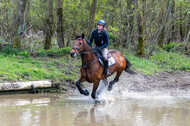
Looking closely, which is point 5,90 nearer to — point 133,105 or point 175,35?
point 133,105

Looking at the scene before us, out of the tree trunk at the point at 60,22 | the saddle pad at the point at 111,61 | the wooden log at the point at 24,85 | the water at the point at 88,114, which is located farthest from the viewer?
the tree trunk at the point at 60,22

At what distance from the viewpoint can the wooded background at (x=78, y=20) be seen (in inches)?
599

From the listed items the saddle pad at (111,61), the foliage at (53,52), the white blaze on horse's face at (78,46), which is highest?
the white blaze on horse's face at (78,46)

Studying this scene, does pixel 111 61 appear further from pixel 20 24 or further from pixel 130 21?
pixel 130 21

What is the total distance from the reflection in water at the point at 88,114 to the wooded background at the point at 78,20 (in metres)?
7.50

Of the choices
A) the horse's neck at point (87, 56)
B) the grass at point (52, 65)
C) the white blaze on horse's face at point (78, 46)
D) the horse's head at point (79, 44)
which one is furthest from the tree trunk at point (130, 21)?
the white blaze on horse's face at point (78, 46)

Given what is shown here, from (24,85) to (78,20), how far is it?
33.7 ft

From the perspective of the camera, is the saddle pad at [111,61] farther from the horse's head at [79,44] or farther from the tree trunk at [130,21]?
the tree trunk at [130,21]

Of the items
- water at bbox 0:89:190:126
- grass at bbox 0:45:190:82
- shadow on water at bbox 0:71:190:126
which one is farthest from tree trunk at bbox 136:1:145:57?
water at bbox 0:89:190:126

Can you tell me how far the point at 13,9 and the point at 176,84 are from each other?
10.5 meters

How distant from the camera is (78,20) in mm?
19328

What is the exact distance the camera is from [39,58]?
14.8 meters

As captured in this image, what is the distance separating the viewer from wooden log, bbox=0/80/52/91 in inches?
375

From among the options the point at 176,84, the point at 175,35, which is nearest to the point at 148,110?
the point at 176,84
